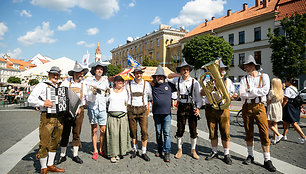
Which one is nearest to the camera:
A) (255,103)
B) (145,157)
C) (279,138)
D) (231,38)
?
(255,103)

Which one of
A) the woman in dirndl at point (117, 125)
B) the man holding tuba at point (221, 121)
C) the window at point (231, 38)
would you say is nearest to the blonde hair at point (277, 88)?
the man holding tuba at point (221, 121)

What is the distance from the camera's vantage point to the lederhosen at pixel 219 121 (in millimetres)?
4184

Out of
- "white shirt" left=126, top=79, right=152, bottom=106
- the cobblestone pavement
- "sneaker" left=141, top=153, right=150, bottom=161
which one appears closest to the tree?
the cobblestone pavement

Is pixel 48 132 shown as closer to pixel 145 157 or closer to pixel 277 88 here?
pixel 145 157

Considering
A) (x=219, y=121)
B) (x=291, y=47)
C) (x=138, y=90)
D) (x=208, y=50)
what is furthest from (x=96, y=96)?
(x=208, y=50)

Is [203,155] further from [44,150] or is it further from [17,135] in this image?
[17,135]

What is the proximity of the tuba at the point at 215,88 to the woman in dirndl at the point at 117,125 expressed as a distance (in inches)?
72.7

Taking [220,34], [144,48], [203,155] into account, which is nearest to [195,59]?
[220,34]

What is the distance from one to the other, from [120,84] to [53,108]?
1462mm

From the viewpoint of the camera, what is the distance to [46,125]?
3.47m

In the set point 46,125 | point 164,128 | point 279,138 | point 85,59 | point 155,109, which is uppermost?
point 85,59

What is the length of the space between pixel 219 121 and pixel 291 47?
21740mm

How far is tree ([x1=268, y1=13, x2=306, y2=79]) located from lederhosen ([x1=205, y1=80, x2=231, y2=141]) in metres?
20.3

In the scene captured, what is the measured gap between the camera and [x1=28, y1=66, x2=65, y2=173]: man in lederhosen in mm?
3406
